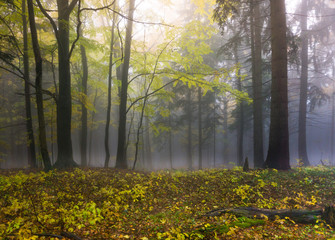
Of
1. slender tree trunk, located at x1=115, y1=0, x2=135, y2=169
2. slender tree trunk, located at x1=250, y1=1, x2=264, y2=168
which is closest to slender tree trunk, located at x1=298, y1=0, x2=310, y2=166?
slender tree trunk, located at x1=250, y1=1, x2=264, y2=168

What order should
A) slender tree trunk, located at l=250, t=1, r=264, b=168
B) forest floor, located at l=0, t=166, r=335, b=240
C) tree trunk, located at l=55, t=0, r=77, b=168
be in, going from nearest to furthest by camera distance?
forest floor, located at l=0, t=166, r=335, b=240, tree trunk, located at l=55, t=0, r=77, b=168, slender tree trunk, located at l=250, t=1, r=264, b=168

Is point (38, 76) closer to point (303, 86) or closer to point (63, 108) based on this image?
point (63, 108)

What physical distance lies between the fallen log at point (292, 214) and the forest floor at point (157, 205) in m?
0.12

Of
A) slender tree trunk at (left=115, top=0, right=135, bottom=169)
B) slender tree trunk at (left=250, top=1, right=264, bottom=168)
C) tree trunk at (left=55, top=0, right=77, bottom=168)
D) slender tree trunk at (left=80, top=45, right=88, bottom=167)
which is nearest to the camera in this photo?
tree trunk at (left=55, top=0, right=77, bottom=168)

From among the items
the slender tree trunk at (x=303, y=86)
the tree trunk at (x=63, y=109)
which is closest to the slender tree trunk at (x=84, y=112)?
the tree trunk at (x=63, y=109)

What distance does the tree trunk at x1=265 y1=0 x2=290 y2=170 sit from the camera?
7.96 m

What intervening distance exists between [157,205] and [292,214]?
315 cm

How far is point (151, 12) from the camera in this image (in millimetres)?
12250

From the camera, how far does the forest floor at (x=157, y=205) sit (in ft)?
11.5

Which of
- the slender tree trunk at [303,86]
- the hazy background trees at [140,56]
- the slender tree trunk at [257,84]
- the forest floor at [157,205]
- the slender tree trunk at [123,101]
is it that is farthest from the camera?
the slender tree trunk at [303,86]

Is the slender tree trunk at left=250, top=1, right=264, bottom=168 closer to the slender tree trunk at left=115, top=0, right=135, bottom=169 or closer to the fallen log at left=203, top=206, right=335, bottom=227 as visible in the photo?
the slender tree trunk at left=115, top=0, right=135, bottom=169

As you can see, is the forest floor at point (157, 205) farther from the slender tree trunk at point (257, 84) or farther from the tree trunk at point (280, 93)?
the slender tree trunk at point (257, 84)

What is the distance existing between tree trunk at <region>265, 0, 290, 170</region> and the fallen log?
12.5ft

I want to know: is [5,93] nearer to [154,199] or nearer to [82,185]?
[82,185]
